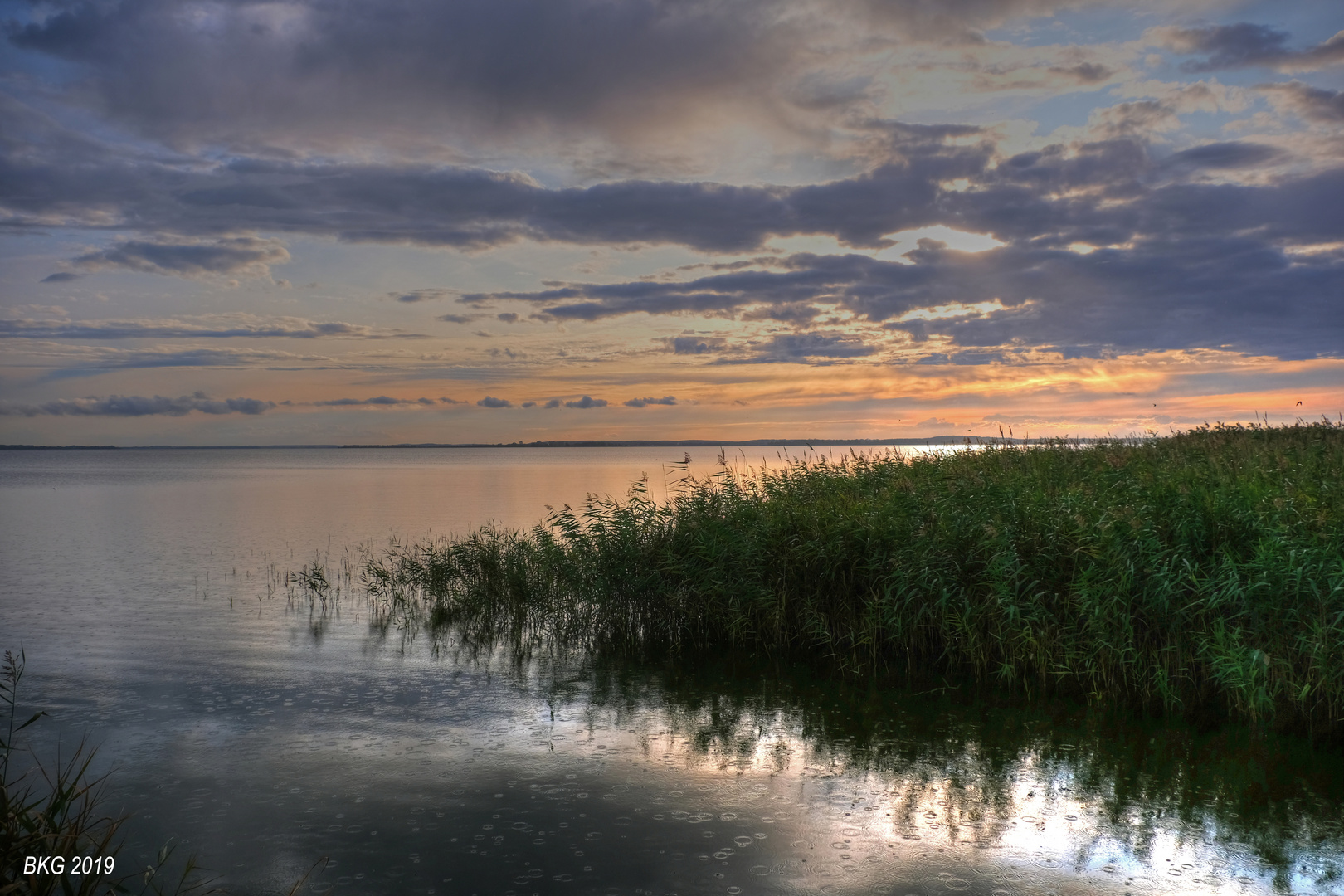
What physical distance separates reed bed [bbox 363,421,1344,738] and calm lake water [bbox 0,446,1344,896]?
851 mm

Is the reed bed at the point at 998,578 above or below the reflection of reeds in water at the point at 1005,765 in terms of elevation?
above

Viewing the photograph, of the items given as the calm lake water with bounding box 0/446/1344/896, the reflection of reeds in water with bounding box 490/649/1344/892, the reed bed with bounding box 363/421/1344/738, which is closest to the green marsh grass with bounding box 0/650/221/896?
the calm lake water with bounding box 0/446/1344/896

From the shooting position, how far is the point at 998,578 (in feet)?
40.3

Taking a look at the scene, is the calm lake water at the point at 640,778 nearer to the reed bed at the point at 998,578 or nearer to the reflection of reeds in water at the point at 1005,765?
the reflection of reeds in water at the point at 1005,765

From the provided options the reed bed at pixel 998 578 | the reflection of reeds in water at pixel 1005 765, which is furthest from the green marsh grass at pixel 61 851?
the reed bed at pixel 998 578

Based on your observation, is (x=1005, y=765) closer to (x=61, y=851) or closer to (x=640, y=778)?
(x=640, y=778)

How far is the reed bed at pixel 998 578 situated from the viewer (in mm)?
10422

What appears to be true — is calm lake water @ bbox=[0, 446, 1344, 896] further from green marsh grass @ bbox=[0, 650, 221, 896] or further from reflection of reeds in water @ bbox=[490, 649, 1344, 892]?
green marsh grass @ bbox=[0, 650, 221, 896]

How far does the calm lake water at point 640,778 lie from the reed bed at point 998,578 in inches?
33.5

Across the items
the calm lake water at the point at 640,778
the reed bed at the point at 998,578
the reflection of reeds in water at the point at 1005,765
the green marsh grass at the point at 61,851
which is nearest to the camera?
the green marsh grass at the point at 61,851

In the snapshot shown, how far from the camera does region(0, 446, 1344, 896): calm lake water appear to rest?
7141 millimetres

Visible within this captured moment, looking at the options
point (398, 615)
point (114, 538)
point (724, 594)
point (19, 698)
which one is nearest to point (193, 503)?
point (114, 538)

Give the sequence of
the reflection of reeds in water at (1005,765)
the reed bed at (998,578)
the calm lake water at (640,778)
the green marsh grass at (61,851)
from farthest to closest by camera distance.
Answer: the reed bed at (998,578) → the reflection of reeds in water at (1005,765) → the calm lake water at (640,778) → the green marsh grass at (61,851)

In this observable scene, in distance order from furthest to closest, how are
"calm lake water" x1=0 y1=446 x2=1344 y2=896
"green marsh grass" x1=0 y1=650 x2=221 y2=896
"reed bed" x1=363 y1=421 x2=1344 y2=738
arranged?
"reed bed" x1=363 y1=421 x2=1344 y2=738 < "calm lake water" x1=0 y1=446 x2=1344 y2=896 < "green marsh grass" x1=0 y1=650 x2=221 y2=896
